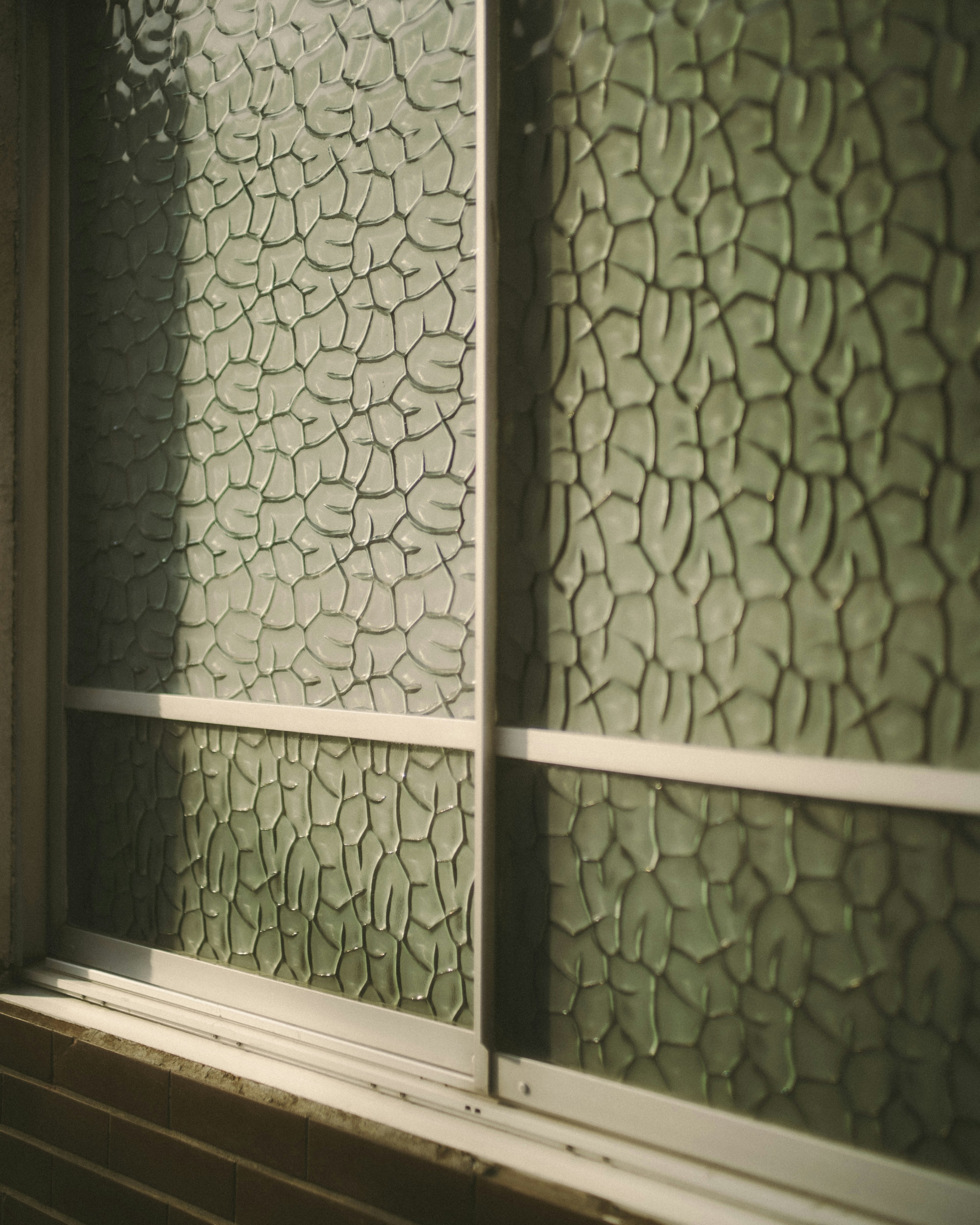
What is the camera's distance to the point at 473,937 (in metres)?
1.26

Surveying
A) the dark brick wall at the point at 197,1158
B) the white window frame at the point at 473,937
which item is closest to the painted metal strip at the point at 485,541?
the white window frame at the point at 473,937

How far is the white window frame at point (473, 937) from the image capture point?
103 centimetres

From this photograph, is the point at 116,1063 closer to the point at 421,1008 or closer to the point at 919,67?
the point at 421,1008

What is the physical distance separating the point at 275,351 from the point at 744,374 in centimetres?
82

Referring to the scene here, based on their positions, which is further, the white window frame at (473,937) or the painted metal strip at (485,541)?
the painted metal strip at (485,541)

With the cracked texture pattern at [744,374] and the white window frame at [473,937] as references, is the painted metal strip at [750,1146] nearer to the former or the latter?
the white window frame at [473,937]

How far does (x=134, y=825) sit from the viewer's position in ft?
5.38

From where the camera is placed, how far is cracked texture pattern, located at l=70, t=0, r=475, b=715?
51.4 inches

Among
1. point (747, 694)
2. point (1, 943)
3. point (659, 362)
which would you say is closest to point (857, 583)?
point (747, 694)

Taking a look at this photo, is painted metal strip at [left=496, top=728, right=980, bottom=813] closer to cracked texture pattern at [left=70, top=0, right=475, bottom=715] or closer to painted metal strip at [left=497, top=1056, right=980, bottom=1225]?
cracked texture pattern at [left=70, top=0, right=475, bottom=715]

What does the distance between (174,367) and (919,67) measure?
4.18 ft

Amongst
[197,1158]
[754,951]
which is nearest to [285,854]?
[197,1158]

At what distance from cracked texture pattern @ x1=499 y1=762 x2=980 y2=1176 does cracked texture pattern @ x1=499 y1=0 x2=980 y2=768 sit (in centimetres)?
10

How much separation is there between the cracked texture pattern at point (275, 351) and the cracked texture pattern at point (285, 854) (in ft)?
0.36
